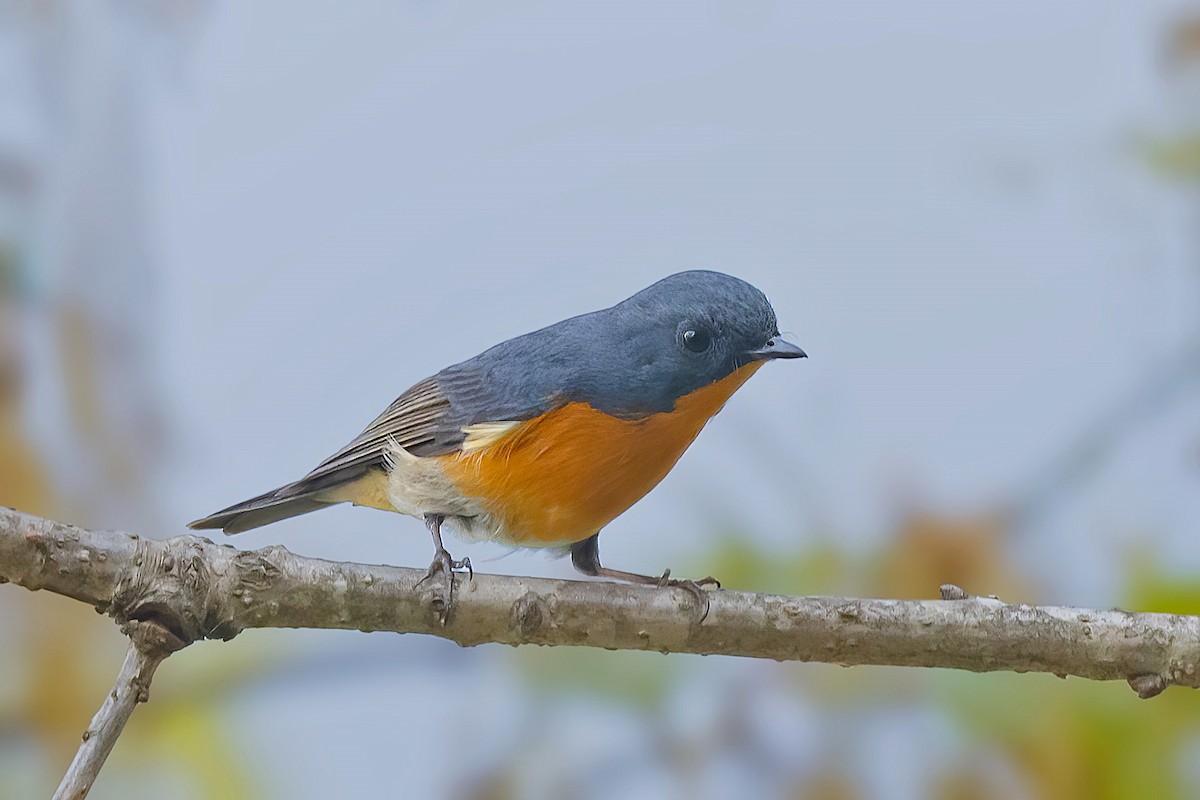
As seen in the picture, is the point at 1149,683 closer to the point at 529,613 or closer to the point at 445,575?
Result: the point at 529,613

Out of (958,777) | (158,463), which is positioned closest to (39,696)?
(158,463)

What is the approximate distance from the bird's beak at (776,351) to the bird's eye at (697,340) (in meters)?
0.06

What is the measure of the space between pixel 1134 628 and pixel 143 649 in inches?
58.8

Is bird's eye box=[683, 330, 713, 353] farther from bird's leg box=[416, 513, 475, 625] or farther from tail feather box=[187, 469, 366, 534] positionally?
tail feather box=[187, 469, 366, 534]

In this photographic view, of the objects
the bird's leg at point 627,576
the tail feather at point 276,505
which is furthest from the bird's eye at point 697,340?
the tail feather at point 276,505

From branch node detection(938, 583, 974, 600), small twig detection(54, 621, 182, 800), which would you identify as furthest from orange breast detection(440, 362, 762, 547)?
small twig detection(54, 621, 182, 800)

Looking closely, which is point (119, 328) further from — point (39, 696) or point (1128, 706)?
point (1128, 706)

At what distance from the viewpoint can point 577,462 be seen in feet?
6.21

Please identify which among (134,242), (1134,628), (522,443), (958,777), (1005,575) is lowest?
(958,777)

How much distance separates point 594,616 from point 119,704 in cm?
70

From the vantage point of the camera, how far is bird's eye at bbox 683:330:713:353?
1.86 metres

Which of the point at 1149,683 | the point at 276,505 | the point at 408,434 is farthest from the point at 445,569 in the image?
the point at 1149,683

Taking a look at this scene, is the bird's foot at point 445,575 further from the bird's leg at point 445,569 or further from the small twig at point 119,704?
the small twig at point 119,704

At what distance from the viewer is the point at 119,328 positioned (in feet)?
10.9
